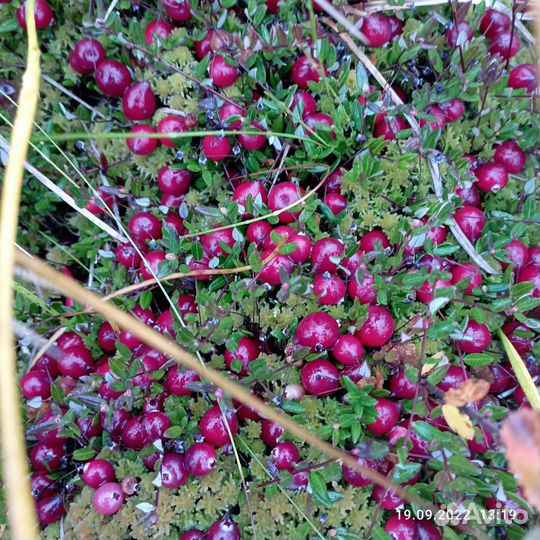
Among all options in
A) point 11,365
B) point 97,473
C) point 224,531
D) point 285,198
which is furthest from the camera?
point 285,198

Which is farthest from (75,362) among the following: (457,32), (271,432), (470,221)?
(457,32)

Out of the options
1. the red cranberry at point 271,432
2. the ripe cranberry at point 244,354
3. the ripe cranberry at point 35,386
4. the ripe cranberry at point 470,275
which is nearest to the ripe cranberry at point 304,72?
the ripe cranberry at point 470,275

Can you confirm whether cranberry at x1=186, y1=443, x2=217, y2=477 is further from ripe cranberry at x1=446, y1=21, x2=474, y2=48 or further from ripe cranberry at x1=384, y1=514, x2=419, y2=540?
ripe cranberry at x1=446, y1=21, x2=474, y2=48

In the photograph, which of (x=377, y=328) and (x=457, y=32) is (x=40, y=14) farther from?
(x=377, y=328)

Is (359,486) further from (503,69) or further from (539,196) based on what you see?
(503,69)

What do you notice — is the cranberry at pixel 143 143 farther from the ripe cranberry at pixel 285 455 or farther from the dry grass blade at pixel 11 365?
the ripe cranberry at pixel 285 455

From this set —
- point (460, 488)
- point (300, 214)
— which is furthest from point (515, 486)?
point (300, 214)
